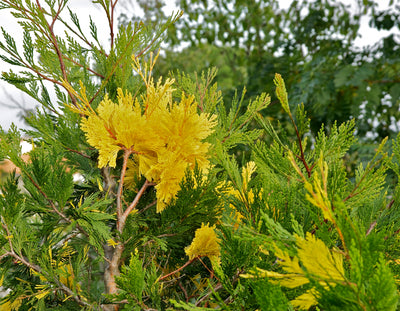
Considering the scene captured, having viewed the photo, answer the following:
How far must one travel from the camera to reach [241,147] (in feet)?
4.04

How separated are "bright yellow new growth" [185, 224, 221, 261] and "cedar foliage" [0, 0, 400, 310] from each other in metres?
0.01

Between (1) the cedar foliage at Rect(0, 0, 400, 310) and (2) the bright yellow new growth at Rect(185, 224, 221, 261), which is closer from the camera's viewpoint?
(1) the cedar foliage at Rect(0, 0, 400, 310)

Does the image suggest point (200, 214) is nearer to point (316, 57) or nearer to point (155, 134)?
point (155, 134)

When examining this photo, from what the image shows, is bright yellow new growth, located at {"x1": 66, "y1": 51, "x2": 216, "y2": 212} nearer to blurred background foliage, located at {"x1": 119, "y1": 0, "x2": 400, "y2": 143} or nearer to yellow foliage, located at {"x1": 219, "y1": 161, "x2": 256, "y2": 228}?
yellow foliage, located at {"x1": 219, "y1": 161, "x2": 256, "y2": 228}

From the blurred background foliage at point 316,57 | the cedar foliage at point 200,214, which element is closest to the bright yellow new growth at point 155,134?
the cedar foliage at point 200,214

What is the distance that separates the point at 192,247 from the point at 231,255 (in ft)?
0.53

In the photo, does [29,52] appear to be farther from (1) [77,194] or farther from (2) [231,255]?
(2) [231,255]

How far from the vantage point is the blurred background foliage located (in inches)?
69.0

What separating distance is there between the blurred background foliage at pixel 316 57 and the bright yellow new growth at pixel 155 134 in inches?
32.2

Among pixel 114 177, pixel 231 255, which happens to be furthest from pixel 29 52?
pixel 231 255

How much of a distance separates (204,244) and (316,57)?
1.82 meters

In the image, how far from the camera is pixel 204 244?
615 mm

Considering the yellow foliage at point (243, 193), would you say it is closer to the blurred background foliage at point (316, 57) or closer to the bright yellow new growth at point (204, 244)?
the bright yellow new growth at point (204, 244)

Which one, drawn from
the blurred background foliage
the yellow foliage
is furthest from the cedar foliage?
the blurred background foliage
